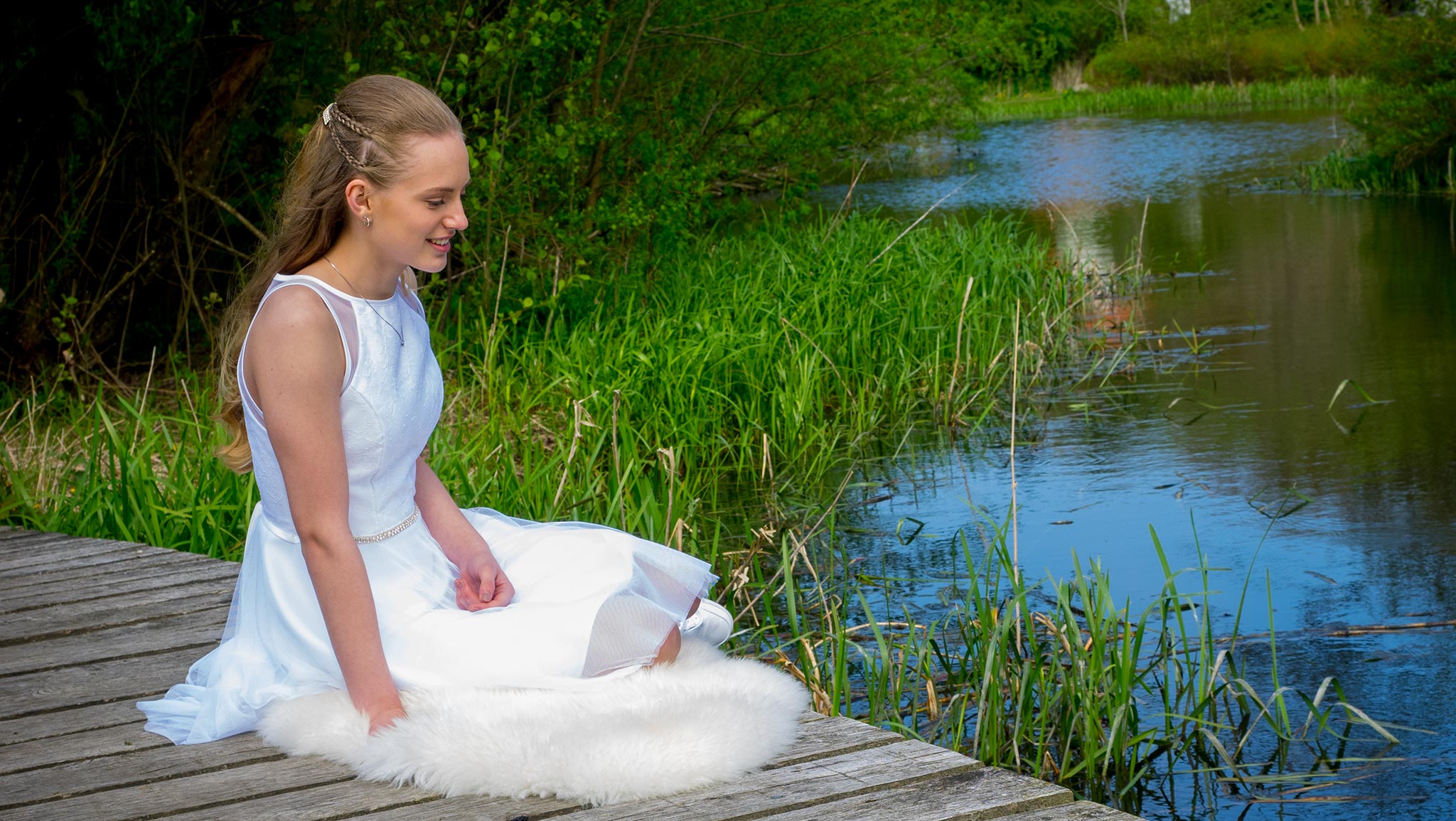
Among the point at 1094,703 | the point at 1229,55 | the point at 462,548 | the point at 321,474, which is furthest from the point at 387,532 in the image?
the point at 1229,55

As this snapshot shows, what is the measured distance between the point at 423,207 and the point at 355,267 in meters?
0.17

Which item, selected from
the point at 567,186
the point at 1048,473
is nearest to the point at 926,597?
the point at 1048,473

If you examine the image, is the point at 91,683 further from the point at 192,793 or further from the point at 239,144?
the point at 239,144

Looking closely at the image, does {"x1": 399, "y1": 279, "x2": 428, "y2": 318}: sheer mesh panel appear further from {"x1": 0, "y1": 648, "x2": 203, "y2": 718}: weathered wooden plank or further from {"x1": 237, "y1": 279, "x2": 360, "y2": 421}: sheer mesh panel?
{"x1": 0, "y1": 648, "x2": 203, "y2": 718}: weathered wooden plank

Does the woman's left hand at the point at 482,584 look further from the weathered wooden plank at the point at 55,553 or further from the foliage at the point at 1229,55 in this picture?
the foliage at the point at 1229,55

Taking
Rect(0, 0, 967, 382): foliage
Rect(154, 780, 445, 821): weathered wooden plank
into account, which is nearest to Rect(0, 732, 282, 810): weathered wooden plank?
Rect(154, 780, 445, 821): weathered wooden plank

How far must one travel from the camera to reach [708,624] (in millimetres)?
2588

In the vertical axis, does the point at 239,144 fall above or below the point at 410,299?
above

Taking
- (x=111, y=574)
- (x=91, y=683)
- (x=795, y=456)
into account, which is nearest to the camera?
(x=91, y=683)

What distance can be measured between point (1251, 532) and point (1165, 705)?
5.91ft

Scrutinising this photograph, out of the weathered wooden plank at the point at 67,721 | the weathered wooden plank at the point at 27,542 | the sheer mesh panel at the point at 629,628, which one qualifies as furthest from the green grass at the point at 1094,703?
the weathered wooden plank at the point at 27,542

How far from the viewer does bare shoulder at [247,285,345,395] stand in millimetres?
2164

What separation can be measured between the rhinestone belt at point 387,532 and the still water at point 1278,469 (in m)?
1.72

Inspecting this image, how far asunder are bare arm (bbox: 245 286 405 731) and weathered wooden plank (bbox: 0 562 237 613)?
1.31 m
